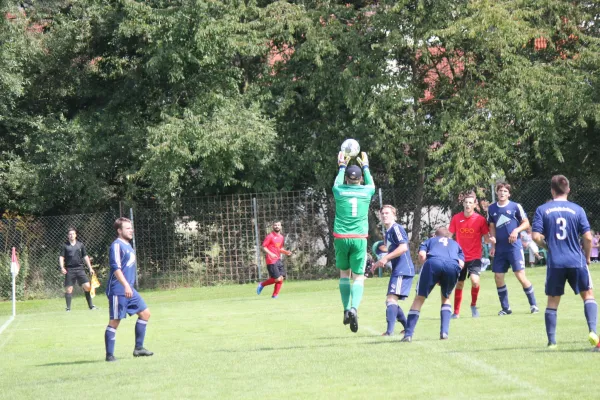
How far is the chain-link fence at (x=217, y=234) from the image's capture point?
98.6ft

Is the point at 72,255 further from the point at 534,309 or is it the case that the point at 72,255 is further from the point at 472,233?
the point at 534,309

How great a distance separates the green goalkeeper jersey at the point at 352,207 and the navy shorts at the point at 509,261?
4.59 meters

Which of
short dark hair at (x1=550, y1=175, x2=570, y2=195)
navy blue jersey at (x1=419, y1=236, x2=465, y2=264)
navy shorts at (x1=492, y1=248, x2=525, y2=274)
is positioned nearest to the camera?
short dark hair at (x1=550, y1=175, x2=570, y2=195)

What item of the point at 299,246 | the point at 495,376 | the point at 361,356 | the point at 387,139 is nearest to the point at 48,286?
the point at 299,246

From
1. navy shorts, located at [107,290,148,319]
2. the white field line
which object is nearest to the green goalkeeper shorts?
the white field line

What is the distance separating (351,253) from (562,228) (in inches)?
115

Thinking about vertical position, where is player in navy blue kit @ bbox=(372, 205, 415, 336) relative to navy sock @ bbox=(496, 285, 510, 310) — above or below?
above

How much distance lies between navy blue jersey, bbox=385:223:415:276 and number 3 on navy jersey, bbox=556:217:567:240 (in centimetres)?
260

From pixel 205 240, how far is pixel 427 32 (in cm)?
947

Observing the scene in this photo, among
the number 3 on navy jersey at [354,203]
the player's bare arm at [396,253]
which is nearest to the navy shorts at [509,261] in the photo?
the player's bare arm at [396,253]

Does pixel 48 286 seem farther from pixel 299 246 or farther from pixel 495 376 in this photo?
pixel 495 376

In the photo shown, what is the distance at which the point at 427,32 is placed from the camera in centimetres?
2828

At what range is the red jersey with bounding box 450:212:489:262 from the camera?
1556 centimetres

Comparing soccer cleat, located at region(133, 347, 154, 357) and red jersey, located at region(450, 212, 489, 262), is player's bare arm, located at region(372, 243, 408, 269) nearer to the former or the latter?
soccer cleat, located at region(133, 347, 154, 357)
